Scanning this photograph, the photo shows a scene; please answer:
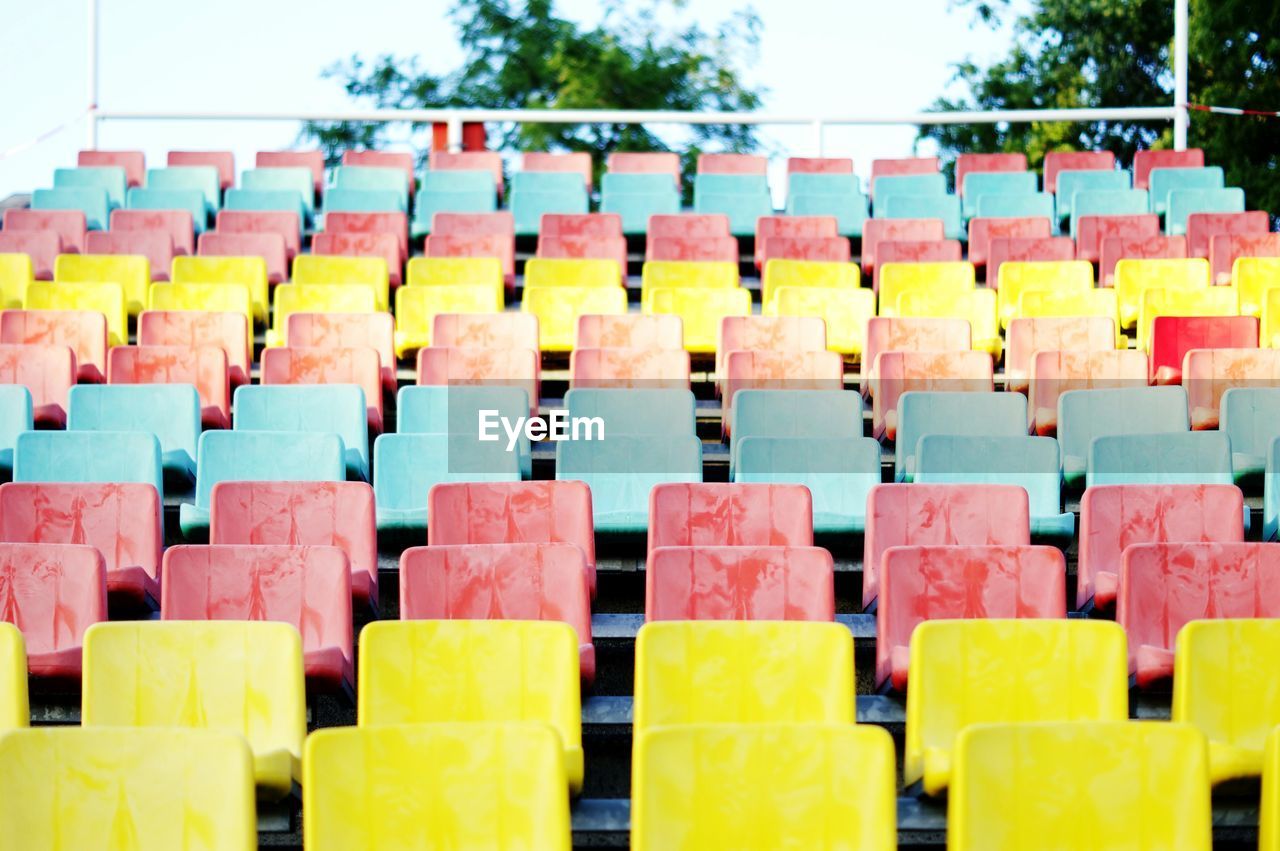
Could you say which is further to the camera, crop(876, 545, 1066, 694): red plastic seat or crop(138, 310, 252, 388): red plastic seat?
crop(138, 310, 252, 388): red plastic seat

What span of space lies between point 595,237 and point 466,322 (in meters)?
1.41

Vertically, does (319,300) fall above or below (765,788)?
above

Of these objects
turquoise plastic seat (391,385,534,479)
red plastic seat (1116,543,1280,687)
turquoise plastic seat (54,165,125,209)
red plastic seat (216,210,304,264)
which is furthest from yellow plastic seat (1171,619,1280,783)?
turquoise plastic seat (54,165,125,209)

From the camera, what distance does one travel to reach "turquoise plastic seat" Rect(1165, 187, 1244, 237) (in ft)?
21.9

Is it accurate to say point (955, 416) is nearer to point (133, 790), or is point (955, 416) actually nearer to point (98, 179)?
point (133, 790)

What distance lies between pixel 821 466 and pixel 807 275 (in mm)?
1858

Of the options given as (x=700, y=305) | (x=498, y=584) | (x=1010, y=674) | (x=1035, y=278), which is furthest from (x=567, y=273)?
(x=1010, y=674)

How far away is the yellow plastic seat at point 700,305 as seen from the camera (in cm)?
534

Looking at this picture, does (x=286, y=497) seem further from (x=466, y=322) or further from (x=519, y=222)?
(x=519, y=222)

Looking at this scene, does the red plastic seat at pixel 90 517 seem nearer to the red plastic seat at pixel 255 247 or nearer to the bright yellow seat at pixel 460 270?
the bright yellow seat at pixel 460 270

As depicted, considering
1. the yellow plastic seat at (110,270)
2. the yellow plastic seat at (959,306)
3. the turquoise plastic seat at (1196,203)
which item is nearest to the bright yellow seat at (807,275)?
the yellow plastic seat at (959,306)

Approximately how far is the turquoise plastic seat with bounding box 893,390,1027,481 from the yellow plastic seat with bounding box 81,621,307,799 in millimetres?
1967

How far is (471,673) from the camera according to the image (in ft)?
8.98

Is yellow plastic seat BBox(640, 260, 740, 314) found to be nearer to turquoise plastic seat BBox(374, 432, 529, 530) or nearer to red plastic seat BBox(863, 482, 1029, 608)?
turquoise plastic seat BBox(374, 432, 529, 530)
